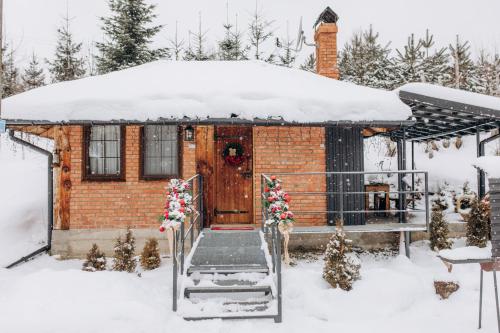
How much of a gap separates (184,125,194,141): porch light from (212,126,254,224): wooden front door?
64 centimetres

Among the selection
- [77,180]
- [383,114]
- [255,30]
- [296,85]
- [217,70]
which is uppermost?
[255,30]

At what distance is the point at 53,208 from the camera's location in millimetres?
7641

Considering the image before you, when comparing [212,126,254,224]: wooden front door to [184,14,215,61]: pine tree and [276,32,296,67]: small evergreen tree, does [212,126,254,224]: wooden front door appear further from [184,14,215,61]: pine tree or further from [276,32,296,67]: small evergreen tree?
[184,14,215,61]: pine tree

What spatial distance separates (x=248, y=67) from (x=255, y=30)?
1673cm

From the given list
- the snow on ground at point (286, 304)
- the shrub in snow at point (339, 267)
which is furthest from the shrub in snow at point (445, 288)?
the shrub in snow at point (339, 267)

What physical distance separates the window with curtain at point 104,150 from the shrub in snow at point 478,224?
728 cm

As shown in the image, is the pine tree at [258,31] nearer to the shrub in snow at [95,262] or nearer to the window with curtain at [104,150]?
the window with curtain at [104,150]

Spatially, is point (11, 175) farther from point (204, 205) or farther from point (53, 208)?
point (204, 205)

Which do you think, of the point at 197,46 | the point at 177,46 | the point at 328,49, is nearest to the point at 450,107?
the point at 328,49

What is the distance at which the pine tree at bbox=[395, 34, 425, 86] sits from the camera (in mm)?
21016

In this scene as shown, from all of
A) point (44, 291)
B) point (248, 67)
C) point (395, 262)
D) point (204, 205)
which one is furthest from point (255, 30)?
point (44, 291)

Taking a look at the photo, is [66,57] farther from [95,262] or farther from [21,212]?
[95,262]

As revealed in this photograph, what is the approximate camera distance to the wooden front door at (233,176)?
8.14 meters

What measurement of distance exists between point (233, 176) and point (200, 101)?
6.20 feet
